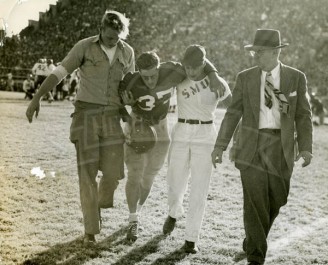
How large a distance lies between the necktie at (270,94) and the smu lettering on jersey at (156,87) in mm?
981

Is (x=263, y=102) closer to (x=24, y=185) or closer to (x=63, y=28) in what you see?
(x=24, y=185)

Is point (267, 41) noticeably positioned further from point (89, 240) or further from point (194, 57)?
point (89, 240)

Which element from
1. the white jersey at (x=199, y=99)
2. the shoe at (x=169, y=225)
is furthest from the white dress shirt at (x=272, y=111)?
the shoe at (x=169, y=225)

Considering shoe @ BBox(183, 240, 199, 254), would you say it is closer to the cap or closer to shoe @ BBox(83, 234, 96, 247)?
shoe @ BBox(83, 234, 96, 247)

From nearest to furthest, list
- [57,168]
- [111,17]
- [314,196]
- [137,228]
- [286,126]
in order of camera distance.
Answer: [286,126]
[111,17]
[137,228]
[314,196]
[57,168]

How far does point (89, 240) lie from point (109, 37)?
1.88 meters

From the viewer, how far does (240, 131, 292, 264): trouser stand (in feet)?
16.7

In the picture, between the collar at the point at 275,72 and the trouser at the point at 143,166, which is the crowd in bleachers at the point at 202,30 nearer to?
the trouser at the point at 143,166

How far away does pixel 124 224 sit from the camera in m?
6.45

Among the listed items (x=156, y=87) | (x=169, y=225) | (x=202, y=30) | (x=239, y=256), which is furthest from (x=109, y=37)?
(x=202, y=30)

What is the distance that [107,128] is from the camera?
5.66 metres

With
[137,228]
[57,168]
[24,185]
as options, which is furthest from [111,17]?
[57,168]

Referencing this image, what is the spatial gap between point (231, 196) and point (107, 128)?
337 cm

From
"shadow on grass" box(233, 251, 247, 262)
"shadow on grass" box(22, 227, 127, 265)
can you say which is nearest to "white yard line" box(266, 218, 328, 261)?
"shadow on grass" box(233, 251, 247, 262)
